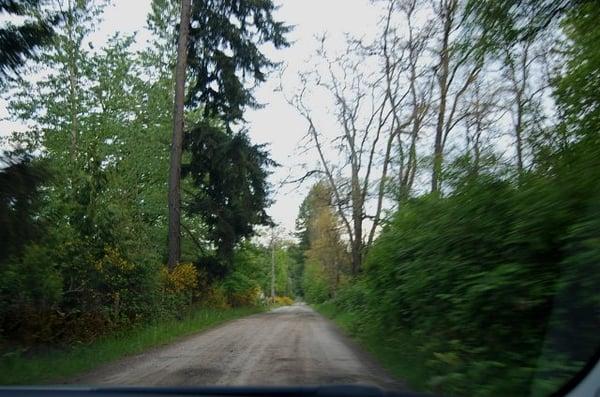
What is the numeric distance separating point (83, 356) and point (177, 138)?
44.7 ft

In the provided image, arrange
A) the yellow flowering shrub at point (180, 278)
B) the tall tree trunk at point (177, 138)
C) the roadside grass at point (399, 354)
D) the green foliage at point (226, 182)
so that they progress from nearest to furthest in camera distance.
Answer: the roadside grass at point (399, 354) < the yellow flowering shrub at point (180, 278) < the tall tree trunk at point (177, 138) < the green foliage at point (226, 182)

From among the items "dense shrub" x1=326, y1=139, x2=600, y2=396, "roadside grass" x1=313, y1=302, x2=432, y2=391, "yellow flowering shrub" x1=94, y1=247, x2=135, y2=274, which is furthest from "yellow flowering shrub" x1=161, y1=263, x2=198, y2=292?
"dense shrub" x1=326, y1=139, x2=600, y2=396

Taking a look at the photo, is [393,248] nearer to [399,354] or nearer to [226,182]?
[399,354]

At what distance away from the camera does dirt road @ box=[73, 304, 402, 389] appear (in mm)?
8438

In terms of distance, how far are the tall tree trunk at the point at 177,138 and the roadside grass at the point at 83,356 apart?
4.81m

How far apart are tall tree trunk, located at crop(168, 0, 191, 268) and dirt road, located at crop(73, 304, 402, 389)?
9.47 m

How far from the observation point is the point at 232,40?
23.9 m

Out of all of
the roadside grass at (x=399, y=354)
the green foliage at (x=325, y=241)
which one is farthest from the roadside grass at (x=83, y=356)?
the green foliage at (x=325, y=241)

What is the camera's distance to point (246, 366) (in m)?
10.0

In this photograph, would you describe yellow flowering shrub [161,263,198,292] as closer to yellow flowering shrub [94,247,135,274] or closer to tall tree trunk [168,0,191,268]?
tall tree trunk [168,0,191,268]

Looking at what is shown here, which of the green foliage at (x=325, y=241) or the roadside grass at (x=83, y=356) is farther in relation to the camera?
the green foliage at (x=325, y=241)

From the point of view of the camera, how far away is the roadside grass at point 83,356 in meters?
8.86

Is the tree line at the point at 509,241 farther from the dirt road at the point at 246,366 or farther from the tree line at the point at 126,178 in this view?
the tree line at the point at 126,178

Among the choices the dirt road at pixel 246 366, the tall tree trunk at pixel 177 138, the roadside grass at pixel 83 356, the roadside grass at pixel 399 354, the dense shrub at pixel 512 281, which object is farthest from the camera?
the tall tree trunk at pixel 177 138
